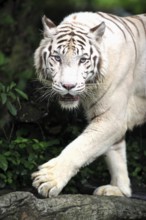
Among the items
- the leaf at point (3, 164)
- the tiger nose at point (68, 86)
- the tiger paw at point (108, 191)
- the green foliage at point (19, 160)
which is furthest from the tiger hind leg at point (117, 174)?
the tiger nose at point (68, 86)

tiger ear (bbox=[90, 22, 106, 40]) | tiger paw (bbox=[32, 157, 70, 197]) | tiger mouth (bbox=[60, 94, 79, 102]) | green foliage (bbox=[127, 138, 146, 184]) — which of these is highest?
tiger ear (bbox=[90, 22, 106, 40])

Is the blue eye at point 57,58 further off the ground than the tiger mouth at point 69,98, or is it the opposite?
the blue eye at point 57,58

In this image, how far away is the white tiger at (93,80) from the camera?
4.05 metres

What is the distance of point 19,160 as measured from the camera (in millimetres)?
4719

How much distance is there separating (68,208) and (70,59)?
89cm

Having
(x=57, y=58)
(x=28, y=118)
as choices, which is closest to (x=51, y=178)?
(x=57, y=58)

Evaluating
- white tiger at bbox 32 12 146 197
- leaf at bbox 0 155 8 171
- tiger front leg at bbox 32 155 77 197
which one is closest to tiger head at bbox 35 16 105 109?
white tiger at bbox 32 12 146 197

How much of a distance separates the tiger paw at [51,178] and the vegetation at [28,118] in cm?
56

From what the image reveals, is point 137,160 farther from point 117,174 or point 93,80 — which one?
point 93,80

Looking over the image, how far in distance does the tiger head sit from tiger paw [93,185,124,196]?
0.63 metres

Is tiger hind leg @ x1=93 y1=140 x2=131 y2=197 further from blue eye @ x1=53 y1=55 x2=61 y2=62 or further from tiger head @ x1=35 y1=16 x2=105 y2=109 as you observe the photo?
blue eye @ x1=53 y1=55 x2=61 y2=62

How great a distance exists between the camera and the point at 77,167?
409cm

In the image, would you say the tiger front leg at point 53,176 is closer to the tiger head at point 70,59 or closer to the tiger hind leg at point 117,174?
the tiger head at point 70,59

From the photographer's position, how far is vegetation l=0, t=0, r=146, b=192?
473 centimetres
